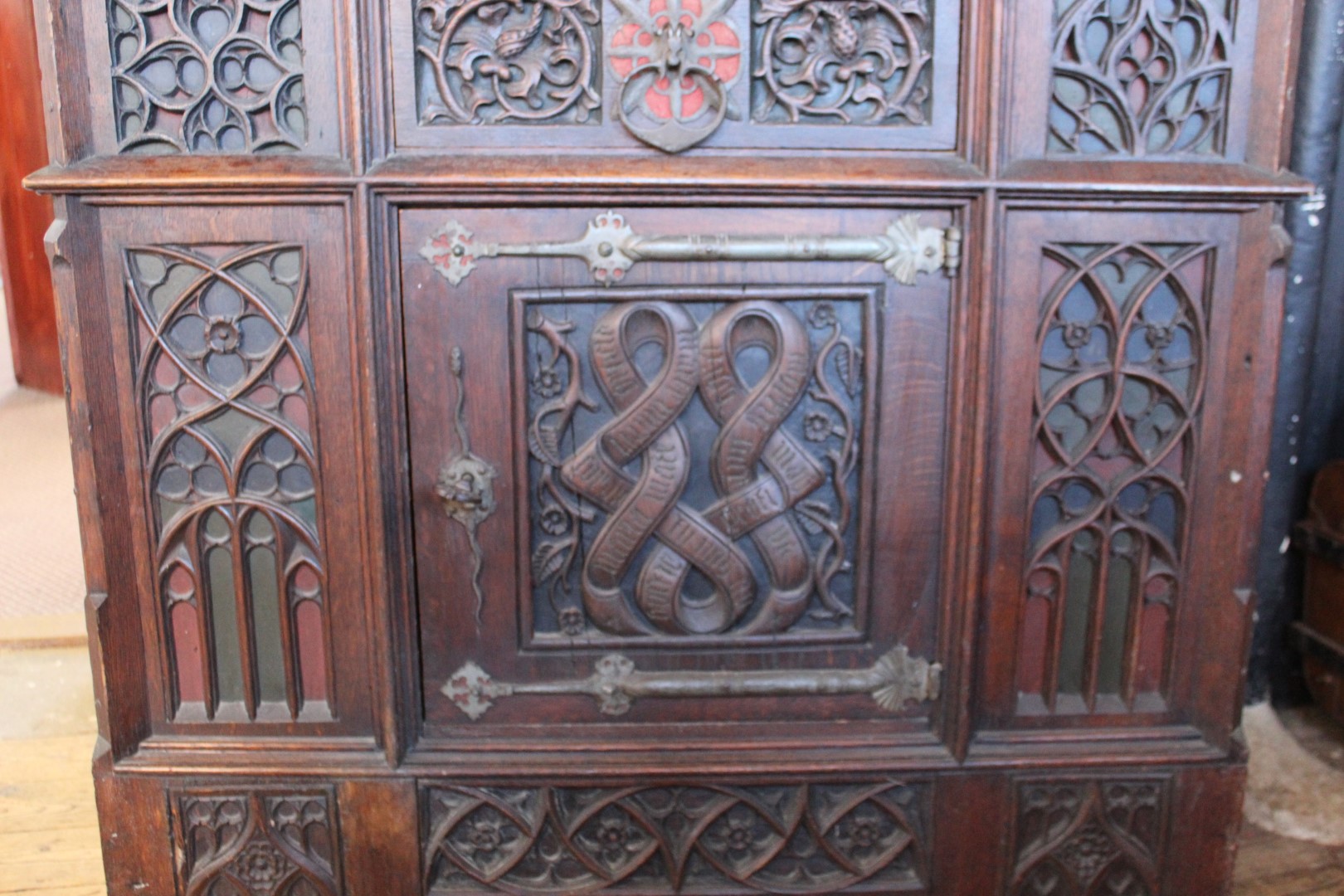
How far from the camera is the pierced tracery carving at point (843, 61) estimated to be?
4.29ft

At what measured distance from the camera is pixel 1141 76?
1.33 m

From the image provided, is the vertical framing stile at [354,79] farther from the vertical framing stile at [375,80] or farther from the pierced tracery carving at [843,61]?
the pierced tracery carving at [843,61]

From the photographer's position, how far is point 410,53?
1291 mm

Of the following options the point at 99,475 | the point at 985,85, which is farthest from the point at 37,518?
the point at 985,85

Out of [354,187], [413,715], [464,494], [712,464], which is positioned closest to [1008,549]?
[712,464]

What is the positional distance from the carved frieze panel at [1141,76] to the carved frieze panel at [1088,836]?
0.88m

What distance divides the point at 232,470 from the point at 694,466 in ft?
2.01

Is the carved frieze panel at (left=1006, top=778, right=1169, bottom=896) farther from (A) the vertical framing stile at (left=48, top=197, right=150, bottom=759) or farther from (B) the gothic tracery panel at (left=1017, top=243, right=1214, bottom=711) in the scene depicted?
(A) the vertical framing stile at (left=48, top=197, right=150, bottom=759)

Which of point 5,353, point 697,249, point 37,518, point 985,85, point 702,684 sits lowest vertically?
point 37,518

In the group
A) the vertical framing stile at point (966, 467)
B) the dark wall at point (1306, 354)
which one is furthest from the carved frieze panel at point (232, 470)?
the dark wall at point (1306, 354)

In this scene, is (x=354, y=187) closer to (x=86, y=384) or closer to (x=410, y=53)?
(x=410, y=53)

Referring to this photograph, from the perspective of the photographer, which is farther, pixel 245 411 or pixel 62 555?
pixel 62 555

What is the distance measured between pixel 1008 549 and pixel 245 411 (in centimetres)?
103

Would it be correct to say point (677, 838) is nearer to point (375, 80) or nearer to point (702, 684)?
point (702, 684)
